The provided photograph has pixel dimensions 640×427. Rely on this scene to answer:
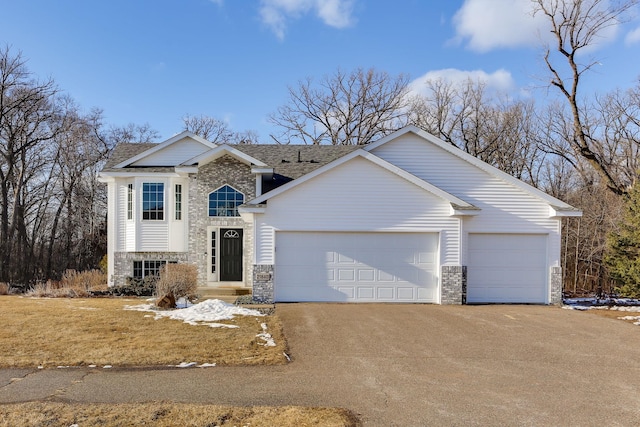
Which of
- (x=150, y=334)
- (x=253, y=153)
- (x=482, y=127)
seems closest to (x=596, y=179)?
(x=482, y=127)

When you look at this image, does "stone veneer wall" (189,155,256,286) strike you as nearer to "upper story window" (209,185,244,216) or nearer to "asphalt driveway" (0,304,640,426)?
"upper story window" (209,185,244,216)

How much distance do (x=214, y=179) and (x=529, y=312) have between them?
11237 mm

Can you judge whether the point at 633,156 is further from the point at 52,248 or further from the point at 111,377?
the point at 52,248

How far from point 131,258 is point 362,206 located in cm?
915

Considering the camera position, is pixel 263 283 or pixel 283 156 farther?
pixel 283 156

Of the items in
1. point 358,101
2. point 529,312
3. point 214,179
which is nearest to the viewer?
point 529,312

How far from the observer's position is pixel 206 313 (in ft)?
34.8

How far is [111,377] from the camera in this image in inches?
243

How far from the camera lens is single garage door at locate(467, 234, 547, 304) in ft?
45.3

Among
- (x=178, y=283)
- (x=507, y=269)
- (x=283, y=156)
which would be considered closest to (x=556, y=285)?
(x=507, y=269)

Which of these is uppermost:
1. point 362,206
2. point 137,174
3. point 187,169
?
point 187,169

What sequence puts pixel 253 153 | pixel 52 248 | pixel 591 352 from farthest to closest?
pixel 52 248, pixel 253 153, pixel 591 352

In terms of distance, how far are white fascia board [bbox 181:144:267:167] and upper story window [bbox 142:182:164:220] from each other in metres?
1.92

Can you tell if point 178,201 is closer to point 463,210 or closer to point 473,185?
point 463,210
